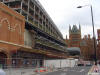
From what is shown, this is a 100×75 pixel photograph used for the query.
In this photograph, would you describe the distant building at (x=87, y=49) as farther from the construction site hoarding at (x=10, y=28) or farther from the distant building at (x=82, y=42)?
the construction site hoarding at (x=10, y=28)

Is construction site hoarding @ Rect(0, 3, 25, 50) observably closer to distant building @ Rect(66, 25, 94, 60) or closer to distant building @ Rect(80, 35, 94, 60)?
distant building @ Rect(66, 25, 94, 60)

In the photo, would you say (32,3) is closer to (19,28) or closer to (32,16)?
(32,16)

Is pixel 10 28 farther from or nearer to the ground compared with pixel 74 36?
nearer to the ground

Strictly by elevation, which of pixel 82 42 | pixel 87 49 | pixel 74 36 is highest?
pixel 74 36

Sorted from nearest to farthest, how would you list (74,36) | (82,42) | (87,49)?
(87,49) < (82,42) < (74,36)

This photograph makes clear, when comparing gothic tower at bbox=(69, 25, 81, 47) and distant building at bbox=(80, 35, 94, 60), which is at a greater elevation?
gothic tower at bbox=(69, 25, 81, 47)

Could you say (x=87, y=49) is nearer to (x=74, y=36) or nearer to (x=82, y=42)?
(x=82, y=42)

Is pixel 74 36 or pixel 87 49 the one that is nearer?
pixel 87 49

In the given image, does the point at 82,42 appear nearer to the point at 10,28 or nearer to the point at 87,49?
the point at 87,49

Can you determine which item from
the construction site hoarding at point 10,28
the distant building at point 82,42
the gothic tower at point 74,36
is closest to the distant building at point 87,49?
the distant building at point 82,42

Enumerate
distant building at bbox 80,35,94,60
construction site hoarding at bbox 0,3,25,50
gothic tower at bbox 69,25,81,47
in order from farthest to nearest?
gothic tower at bbox 69,25,81,47
distant building at bbox 80,35,94,60
construction site hoarding at bbox 0,3,25,50

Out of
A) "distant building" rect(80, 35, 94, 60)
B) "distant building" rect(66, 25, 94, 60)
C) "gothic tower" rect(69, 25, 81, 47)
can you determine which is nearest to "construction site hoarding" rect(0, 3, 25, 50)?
"distant building" rect(66, 25, 94, 60)

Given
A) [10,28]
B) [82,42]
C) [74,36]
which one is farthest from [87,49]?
[10,28]

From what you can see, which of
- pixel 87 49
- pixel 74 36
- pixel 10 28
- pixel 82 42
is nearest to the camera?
pixel 10 28
